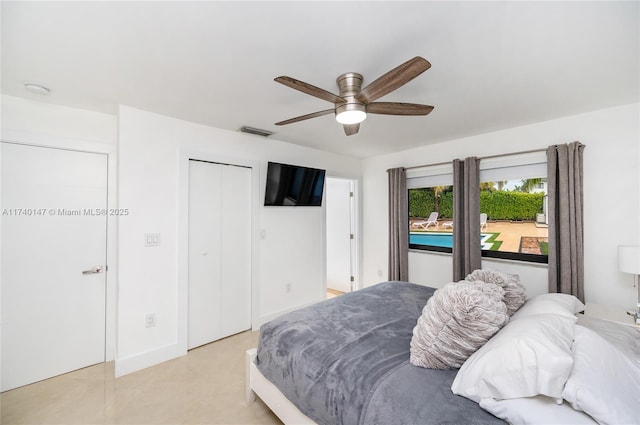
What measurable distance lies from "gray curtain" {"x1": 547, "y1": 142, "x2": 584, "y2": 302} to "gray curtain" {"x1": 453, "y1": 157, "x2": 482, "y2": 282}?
694 mm

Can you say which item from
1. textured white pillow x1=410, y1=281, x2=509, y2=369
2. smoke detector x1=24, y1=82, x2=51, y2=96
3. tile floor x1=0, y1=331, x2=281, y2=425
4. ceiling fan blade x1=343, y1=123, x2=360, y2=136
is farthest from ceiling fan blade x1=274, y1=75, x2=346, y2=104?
tile floor x1=0, y1=331, x2=281, y2=425

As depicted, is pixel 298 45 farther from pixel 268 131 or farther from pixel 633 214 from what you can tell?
pixel 633 214

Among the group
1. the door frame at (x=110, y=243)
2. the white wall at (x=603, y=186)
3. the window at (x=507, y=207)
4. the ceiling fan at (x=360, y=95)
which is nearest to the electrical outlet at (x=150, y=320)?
the door frame at (x=110, y=243)

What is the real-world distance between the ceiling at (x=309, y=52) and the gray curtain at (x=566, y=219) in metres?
0.48

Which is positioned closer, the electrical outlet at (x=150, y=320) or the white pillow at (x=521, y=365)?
the white pillow at (x=521, y=365)

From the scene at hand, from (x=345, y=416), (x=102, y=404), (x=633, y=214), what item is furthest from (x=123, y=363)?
(x=633, y=214)

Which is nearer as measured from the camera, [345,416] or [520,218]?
[345,416]

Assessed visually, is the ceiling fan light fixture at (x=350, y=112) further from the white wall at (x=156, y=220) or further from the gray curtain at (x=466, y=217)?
the gray curtain at (x=466, y=217)

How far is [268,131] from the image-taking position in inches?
130

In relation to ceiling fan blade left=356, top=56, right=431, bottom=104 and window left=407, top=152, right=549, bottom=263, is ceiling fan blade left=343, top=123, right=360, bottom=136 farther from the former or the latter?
window left=407, top=152, right=549, bottom=263

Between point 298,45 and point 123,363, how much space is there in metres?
2.97

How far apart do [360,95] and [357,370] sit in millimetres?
1586

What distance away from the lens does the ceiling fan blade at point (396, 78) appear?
4.49 feet

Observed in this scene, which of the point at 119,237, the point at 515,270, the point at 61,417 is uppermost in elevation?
the point at 119,237
